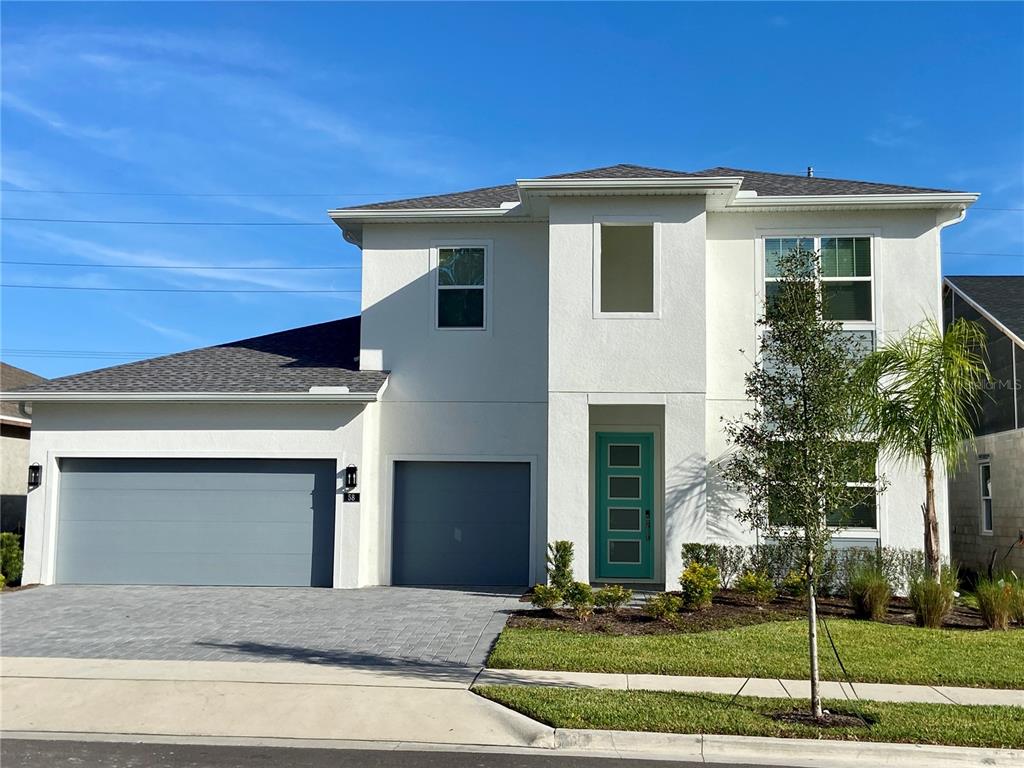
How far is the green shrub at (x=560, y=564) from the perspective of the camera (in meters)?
13.7

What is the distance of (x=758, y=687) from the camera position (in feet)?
31.9

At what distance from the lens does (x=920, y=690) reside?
9.68 meters

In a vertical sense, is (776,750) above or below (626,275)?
below

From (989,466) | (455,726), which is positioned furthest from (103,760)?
(989,466)

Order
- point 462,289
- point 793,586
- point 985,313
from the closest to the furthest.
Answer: point 793,586, point 462,289, point 985,313

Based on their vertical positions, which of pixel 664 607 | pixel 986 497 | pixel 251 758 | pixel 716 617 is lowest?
pixel 251 758

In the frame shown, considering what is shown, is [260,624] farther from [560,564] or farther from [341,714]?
[341,714]

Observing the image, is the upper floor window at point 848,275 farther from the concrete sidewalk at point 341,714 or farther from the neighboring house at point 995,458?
the concrete sidewalk at point 341,714

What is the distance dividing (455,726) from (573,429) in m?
7.89

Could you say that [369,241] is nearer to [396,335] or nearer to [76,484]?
[396,335]

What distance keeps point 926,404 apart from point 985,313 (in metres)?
5.71

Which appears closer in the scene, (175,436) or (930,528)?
(930,528)

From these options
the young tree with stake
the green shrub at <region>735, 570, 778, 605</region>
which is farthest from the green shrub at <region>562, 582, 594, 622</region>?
the young tree with stake

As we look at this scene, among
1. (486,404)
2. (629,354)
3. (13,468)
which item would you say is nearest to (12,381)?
(13,468)
